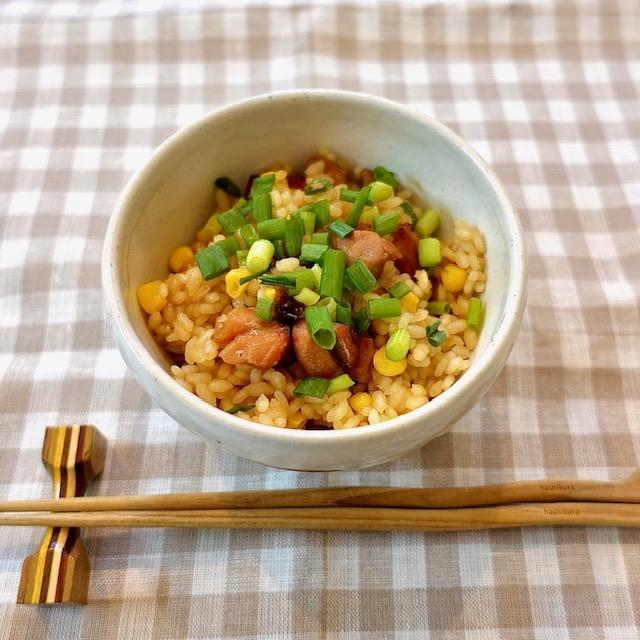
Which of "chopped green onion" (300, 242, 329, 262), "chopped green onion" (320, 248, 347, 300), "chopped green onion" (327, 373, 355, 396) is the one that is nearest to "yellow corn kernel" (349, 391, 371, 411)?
"chopped green onion" (327, 373, 355, 396)

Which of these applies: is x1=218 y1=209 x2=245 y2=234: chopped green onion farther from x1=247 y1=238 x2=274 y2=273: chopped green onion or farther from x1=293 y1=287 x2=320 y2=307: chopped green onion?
x1=293 y1=287 x2=320 y2=307: chopped green onion

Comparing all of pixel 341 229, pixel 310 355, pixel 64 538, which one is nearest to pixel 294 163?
pixel 341 229

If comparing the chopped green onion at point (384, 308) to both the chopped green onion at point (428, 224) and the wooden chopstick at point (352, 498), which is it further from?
the wooden chopstick at point (352, 498)

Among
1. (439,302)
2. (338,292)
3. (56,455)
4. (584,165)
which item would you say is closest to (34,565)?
(56,455)

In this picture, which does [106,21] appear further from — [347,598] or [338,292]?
[347,598]

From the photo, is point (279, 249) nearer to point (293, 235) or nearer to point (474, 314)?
point (293, 235)

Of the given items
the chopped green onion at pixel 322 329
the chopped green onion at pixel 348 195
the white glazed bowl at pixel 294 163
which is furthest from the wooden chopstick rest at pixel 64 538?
the chopped green onion at pixel 348 195
